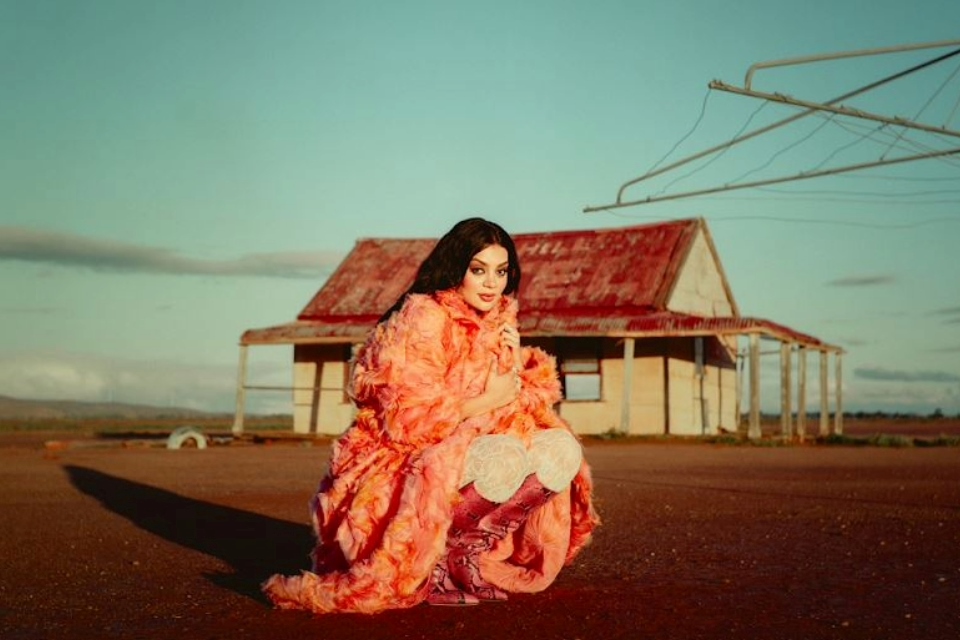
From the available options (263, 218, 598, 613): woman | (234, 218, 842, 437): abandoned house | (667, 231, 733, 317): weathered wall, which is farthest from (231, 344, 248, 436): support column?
(263, 218, 598, 613): woman

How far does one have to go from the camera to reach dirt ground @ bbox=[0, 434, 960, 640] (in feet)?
12.6

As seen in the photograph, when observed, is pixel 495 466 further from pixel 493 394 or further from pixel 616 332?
pixel 616 332

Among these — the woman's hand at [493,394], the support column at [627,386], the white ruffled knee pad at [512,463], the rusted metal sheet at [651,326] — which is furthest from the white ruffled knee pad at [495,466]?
the support column at [627,386]

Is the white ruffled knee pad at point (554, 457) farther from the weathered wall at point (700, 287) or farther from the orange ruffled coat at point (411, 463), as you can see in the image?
the weathered wall at point (700, 287)

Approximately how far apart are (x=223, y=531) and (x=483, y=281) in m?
3.84

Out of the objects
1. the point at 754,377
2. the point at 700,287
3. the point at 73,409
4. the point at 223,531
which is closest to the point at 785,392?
the point at 754,377

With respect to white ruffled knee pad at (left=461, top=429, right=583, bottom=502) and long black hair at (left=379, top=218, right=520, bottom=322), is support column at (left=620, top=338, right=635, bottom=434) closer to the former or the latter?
long black hair at (left=379, top=218, right=520, bottom=322)

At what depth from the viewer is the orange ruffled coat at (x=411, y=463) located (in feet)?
12.7

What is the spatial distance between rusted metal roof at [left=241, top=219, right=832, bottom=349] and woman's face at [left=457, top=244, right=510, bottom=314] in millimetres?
17694

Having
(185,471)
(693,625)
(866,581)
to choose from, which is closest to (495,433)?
(693,625)

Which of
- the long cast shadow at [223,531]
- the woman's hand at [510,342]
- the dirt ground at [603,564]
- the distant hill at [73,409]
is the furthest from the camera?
the distant hill at [73,409]

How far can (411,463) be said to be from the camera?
3.92m

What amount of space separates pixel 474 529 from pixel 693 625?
860mm

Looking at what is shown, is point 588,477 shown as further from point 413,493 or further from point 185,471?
point 185,471
